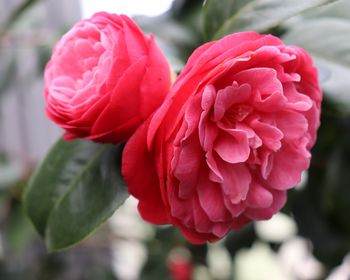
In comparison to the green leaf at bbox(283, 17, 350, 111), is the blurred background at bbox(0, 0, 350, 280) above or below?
below

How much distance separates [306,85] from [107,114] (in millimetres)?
176

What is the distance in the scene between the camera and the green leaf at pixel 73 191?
0.56 meters

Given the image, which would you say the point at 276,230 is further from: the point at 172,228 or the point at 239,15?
the point at 239,15

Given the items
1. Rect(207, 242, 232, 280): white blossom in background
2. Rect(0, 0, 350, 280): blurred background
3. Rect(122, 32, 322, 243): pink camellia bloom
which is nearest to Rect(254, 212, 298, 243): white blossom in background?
Rect(0, 0, 350, 280): blurred background

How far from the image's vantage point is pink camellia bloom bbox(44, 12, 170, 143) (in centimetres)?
47

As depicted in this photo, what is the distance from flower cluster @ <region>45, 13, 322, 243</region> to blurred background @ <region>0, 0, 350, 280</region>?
0.11 m

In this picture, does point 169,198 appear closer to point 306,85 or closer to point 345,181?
point 306,85

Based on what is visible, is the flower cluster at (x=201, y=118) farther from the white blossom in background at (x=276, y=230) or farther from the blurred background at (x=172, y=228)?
the white blossom in background at (x=276, y=230)

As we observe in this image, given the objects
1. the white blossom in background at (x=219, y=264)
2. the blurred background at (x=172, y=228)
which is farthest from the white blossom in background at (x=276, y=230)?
the white blossom in background at (x=219, y=264)

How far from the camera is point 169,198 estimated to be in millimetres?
453

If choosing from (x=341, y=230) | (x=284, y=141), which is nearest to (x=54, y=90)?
(x=284, y=141)

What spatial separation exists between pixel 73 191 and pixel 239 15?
0.25m

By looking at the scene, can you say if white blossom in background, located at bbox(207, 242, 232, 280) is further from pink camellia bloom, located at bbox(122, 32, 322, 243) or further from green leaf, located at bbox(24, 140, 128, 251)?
pink camellia bloom, located at bbox(122, 32, 322, 243)

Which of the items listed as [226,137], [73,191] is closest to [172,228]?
[73,191]
